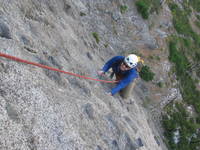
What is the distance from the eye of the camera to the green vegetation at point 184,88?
19.5 meters

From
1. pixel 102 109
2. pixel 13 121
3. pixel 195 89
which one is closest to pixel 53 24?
pixel 102 109

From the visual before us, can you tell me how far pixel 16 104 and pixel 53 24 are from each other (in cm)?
573

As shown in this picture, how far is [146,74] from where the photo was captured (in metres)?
19.4

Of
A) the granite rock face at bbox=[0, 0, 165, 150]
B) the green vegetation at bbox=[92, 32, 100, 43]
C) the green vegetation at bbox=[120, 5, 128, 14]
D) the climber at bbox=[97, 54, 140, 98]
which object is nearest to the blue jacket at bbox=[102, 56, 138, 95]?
the climber at bbox=[97, 54, 140, 98]

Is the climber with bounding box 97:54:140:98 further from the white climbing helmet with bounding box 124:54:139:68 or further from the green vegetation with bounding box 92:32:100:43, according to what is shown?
the green vegetation with bounding box 92:32:100:43

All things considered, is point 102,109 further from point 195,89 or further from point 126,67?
point 195,89

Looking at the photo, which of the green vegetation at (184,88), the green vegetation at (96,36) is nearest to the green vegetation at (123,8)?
the green vegetation at (96,36)

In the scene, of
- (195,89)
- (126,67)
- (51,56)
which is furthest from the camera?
(195,89)

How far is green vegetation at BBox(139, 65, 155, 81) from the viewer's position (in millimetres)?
19359

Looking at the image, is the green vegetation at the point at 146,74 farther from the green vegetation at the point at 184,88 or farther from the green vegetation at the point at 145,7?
the green vegetation at the point at 145,7

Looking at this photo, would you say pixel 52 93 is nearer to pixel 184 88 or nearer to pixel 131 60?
pixel 131 60

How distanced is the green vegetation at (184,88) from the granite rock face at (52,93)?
7905 mm

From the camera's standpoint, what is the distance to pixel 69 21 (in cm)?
1314

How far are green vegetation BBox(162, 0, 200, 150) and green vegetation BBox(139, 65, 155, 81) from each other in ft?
9.90
